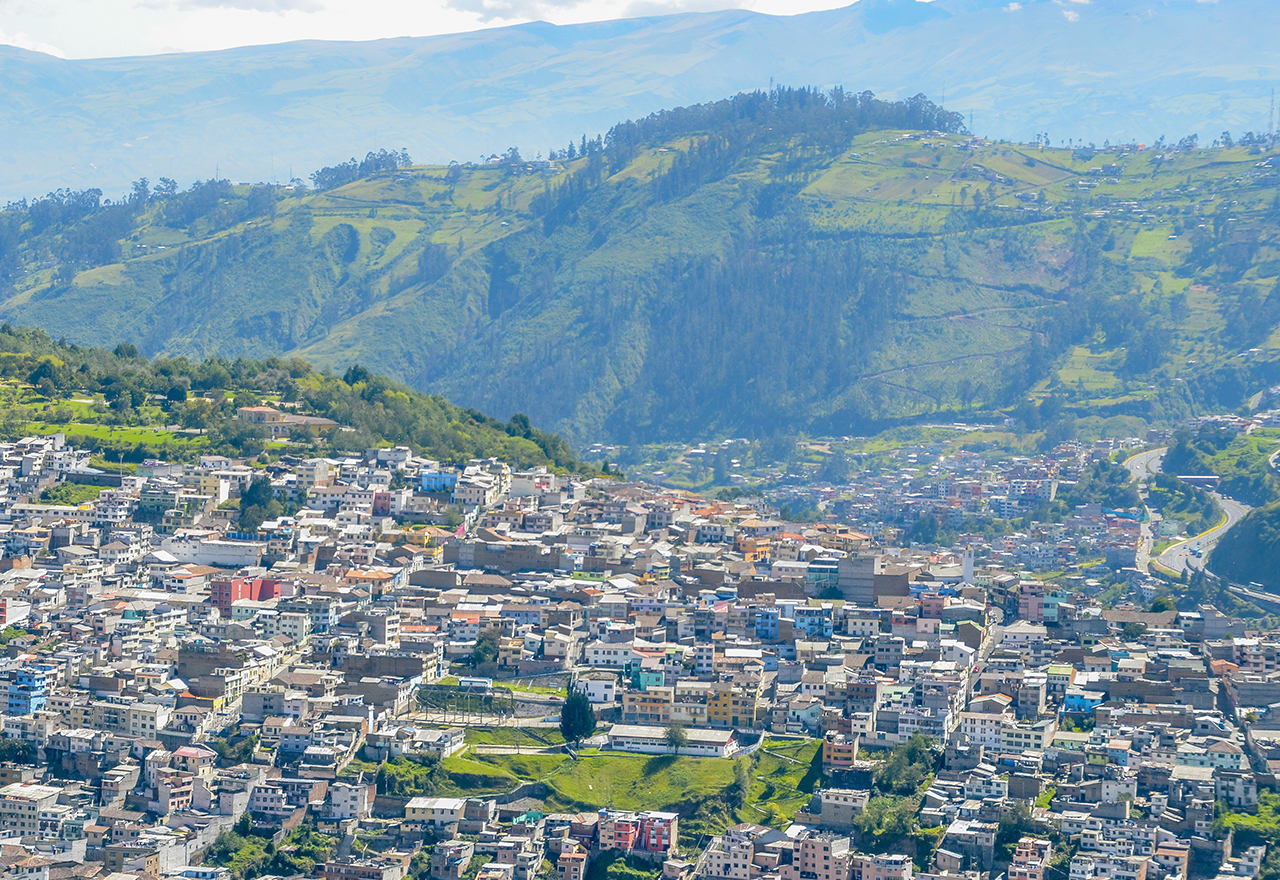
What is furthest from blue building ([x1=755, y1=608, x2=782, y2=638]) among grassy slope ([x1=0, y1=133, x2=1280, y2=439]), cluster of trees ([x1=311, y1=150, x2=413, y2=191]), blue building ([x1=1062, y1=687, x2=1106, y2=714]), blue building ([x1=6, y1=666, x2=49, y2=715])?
cluster of trees ([x1=311, y1=150, x2=413, y2=191])

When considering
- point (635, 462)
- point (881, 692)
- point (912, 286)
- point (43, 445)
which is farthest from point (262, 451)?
point (912, 286)

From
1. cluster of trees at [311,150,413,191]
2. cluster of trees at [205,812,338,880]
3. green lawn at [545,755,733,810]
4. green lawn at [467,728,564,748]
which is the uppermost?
cluster of trees at [311,150,413,191]

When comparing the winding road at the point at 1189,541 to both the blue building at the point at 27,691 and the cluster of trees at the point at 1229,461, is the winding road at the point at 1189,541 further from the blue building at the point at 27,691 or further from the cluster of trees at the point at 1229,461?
the blue building at the point at 27,691

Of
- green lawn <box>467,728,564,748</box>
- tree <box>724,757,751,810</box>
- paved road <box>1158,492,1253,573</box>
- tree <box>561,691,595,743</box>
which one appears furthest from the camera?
paved road <box>1158,492,1253,573</box>

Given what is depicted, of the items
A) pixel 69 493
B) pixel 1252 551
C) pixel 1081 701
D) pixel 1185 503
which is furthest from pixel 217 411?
pixel 1185 503

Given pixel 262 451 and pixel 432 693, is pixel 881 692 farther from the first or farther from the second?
pixel 262 451

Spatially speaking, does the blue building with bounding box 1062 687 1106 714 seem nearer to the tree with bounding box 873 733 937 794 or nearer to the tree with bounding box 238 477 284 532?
the tree with bounding box 873 733 937 794
